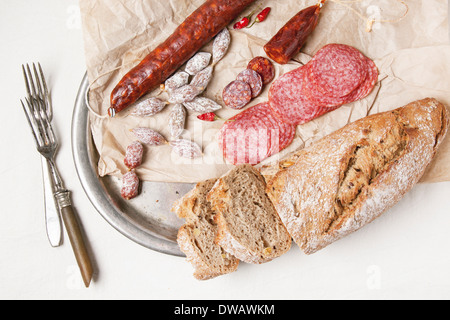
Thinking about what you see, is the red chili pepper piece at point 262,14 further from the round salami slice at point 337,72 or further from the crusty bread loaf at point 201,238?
the crusty bread loaf at point 201,238

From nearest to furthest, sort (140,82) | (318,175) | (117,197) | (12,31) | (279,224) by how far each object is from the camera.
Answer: (318,175) < (279,224) < (140,82) < (117,197) < (12,31)

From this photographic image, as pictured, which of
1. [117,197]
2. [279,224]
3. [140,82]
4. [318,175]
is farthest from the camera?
[117,197]

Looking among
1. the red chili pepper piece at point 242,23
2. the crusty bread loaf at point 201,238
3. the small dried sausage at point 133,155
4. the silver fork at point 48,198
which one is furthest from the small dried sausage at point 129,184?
the red chili pepper piece at point 242,23

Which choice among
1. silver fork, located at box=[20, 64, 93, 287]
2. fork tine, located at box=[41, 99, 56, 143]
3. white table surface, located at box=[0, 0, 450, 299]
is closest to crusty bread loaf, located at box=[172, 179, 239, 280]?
white table surface, located at box=[0, 0, 450, 299]

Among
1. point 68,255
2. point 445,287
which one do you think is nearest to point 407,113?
point 445,287

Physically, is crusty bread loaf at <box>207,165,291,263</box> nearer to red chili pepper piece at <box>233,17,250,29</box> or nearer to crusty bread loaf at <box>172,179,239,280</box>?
crusty bread loaf at <box>172,179,239,280</box>

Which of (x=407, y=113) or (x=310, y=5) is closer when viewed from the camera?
(x=407, y=113)

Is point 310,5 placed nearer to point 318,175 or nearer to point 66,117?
point 318,175
